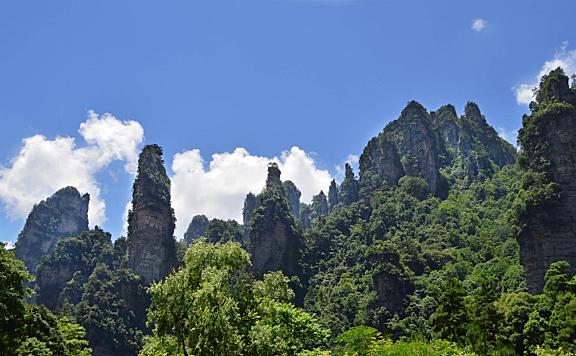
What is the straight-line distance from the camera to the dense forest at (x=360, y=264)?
20703 mm

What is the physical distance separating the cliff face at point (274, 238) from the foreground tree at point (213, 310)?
88.9 m

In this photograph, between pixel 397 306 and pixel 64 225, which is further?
pixel 64 225

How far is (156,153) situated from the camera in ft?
370

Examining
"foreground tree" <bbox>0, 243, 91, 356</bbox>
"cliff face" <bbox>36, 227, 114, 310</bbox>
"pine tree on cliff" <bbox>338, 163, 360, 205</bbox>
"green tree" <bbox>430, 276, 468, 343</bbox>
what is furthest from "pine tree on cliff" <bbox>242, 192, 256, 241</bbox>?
"foreground tree" <bbox>0, 243, 91, 356</bbox>

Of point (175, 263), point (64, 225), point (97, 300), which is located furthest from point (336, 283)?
point (64, 225)

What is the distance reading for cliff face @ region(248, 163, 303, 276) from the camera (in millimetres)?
111000

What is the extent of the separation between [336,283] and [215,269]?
297ft

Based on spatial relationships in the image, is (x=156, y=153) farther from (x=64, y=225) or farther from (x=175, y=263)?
(x=64, y=225)

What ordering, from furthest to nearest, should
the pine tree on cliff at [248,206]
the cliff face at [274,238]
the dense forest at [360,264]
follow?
the pine tree on cliff at [248,206]
the cliff face at [274,238]
the dense forest at [360,264]

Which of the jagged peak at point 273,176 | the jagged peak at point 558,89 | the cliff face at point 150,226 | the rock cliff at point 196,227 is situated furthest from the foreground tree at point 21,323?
the rock cliff at point 196,227

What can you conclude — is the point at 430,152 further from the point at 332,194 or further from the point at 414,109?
the point at 332,194

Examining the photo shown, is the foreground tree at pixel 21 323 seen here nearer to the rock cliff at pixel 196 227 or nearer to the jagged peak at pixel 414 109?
the jagged peak at pixel 414 109

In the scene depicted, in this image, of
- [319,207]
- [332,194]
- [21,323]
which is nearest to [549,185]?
[21,323]

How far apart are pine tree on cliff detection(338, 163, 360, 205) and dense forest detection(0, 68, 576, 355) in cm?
37
